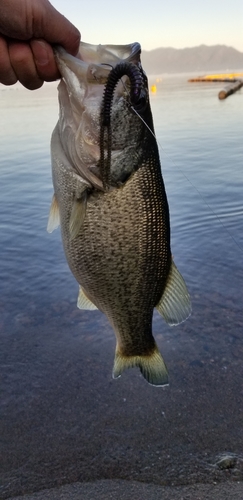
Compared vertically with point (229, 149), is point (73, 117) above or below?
above

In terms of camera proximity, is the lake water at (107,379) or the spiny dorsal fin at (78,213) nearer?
the spiny dorsal fin at (78,213)

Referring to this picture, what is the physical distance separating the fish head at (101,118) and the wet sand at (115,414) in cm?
229

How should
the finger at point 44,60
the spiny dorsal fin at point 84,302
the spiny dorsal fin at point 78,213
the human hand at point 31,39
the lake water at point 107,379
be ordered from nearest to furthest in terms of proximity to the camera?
the human hand at point 31,39
the finger at point 44,60
the spiny dorsal fin at point 78,213
the spiny dorsal fin at point 84,302
the lake water at point 107,379

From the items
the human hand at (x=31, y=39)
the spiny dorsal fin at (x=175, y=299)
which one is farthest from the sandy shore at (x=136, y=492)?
the human hand at (x=31, y=39)

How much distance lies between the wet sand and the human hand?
274cm

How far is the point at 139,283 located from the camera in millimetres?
2842

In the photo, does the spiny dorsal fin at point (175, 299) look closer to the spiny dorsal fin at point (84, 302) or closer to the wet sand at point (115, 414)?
the spiny dorsal fin at point (84, 302)

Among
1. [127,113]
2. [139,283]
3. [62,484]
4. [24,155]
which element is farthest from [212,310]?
[24,155]

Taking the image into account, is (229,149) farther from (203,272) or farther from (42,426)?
(42,426)

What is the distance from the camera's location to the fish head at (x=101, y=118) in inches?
95.7

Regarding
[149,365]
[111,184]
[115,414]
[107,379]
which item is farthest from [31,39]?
[107,379]

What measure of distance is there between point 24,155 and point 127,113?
53.3 feet

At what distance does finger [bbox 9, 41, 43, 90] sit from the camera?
2408 millimetres

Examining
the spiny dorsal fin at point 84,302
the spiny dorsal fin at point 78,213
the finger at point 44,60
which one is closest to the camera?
the finger at point 44,60
